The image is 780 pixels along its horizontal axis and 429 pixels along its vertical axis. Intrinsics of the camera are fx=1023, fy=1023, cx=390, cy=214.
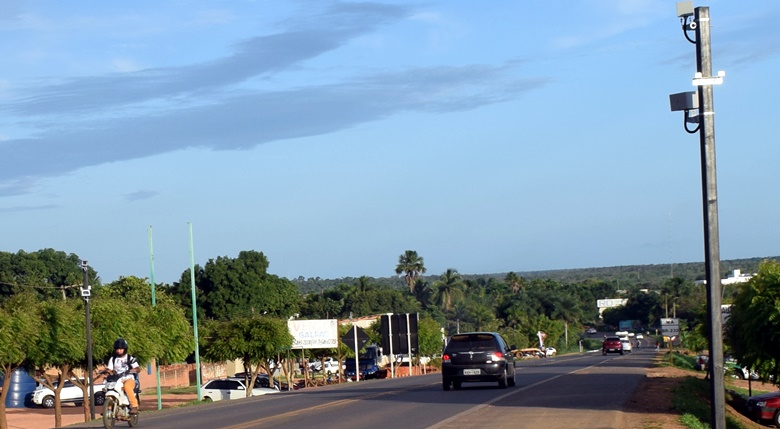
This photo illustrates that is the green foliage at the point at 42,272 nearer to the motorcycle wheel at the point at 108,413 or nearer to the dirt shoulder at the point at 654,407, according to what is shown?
the dirt shoulder at the point at 654,407

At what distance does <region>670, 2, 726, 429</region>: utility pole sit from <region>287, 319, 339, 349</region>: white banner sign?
4814cm

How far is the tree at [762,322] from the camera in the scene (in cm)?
2597

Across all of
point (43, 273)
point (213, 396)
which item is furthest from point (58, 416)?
point (43, 273)

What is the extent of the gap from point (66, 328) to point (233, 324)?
63.6 ft

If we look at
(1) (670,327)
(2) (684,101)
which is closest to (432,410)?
(2) (684,101)

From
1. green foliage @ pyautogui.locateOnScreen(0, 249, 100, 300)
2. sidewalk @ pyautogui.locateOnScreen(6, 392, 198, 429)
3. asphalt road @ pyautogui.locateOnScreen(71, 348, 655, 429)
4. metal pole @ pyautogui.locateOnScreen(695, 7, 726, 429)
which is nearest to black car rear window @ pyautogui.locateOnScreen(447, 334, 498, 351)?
asphalt road @ pyautogui.locateOnScreen(71, 348, 655, 429)

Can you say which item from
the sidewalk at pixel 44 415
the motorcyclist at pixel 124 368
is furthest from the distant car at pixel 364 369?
the motorcyclist at pixel 124 368

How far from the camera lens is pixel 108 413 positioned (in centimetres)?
1886

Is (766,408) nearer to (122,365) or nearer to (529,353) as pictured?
(122,365)

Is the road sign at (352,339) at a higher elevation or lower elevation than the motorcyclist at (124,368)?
lower

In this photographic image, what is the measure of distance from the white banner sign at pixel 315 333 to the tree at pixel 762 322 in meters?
36.3

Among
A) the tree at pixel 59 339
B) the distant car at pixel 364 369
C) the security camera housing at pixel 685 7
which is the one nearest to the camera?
the security camera housing at pixel 685 7

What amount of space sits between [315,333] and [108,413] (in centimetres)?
4332

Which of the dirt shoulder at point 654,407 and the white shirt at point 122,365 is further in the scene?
the white shirt at point 122,365
